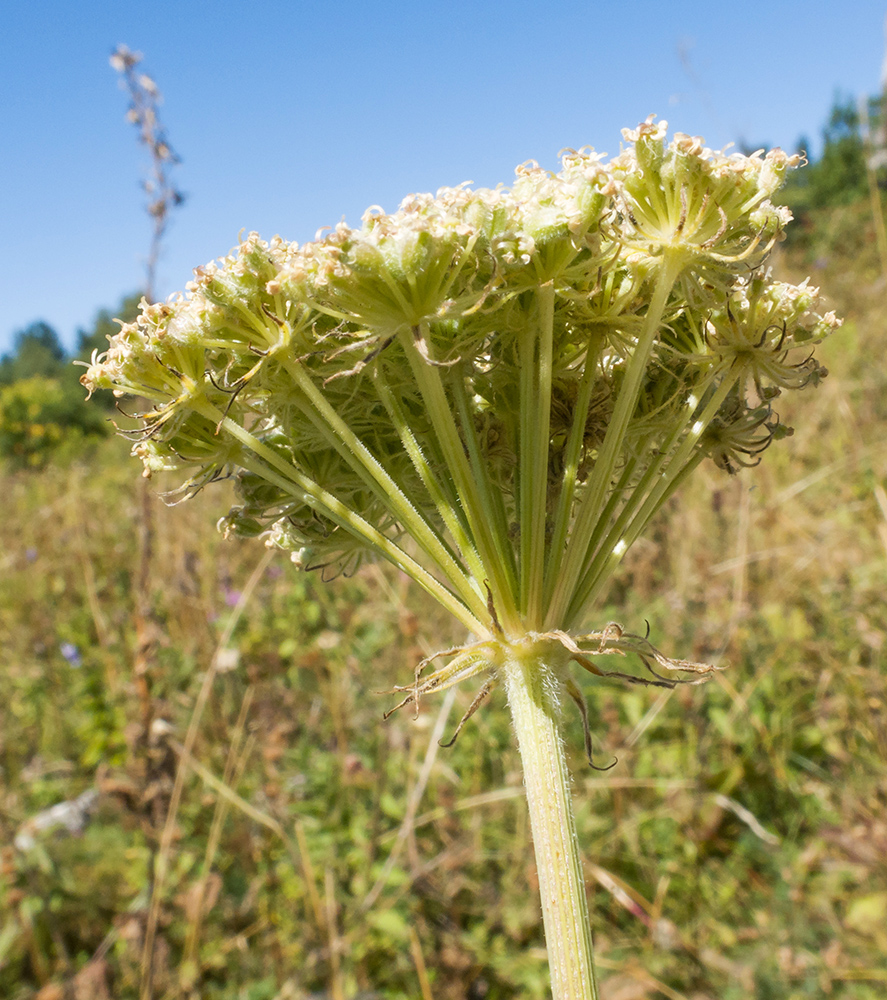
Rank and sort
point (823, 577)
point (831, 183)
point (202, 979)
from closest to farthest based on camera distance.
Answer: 1. point (202, 979)
2. point (823, 577)
3. point (831, 183)

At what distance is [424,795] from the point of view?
5.03m

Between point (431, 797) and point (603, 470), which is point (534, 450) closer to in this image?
point (603, 470)

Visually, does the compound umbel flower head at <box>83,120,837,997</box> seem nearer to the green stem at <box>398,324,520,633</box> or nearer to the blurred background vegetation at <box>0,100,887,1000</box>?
the green stem at <box>398,324,520,633</box>

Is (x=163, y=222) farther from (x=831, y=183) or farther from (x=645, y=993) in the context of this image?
(x=831, y=183)

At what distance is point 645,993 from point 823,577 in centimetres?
353

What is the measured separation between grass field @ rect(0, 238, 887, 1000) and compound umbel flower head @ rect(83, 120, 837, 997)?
239cm

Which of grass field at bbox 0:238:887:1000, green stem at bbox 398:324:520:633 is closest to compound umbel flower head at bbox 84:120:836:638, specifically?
green stem at bbox 398:324:520:633

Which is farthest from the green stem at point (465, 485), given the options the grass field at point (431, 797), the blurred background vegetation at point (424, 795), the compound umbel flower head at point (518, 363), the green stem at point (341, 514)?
the grass field at point (431, 797)

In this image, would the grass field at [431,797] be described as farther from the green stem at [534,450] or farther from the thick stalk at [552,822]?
the green stem at [534,450]

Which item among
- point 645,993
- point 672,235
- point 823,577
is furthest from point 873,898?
point 672,235

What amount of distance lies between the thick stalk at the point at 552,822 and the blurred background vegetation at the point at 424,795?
57.3 inches

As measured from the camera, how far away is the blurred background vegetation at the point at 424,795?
414cm

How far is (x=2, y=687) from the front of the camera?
7.18m

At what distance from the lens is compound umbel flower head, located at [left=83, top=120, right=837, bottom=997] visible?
1462 mm
